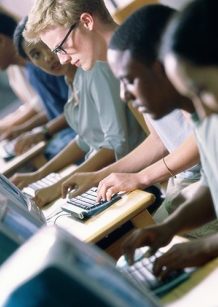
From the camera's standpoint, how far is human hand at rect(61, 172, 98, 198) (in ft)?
6.23

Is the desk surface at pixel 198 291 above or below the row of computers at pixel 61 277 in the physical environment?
below

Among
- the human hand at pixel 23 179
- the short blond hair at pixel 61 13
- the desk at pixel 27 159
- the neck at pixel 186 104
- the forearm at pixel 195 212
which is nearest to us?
the neck at pixel 186 104

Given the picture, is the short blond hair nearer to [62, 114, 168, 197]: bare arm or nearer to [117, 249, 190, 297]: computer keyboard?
[62, 114, 168, 197]: bare arm

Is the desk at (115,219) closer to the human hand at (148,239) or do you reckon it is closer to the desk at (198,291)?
the human hand at (148,239)

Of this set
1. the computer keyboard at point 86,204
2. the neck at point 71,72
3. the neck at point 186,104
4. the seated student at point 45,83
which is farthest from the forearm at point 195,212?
the seated student at point 45,83

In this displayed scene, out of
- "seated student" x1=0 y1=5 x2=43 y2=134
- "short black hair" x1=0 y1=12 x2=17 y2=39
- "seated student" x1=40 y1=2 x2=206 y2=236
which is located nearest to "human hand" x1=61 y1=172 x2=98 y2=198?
"seated student" x1=40 y1=2 x2=206 y2=236

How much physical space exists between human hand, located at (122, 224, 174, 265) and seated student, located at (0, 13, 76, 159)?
1.95 m

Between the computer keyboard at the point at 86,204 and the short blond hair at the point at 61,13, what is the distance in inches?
26.5

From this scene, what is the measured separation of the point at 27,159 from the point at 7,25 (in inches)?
39.1

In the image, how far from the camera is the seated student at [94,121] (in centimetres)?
211

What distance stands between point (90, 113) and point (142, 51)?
1.33 meters

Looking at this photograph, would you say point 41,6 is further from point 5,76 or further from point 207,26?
point 5,76

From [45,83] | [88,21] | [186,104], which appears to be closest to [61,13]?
[88,21]

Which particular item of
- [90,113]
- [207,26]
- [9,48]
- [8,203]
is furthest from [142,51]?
[9,48]
